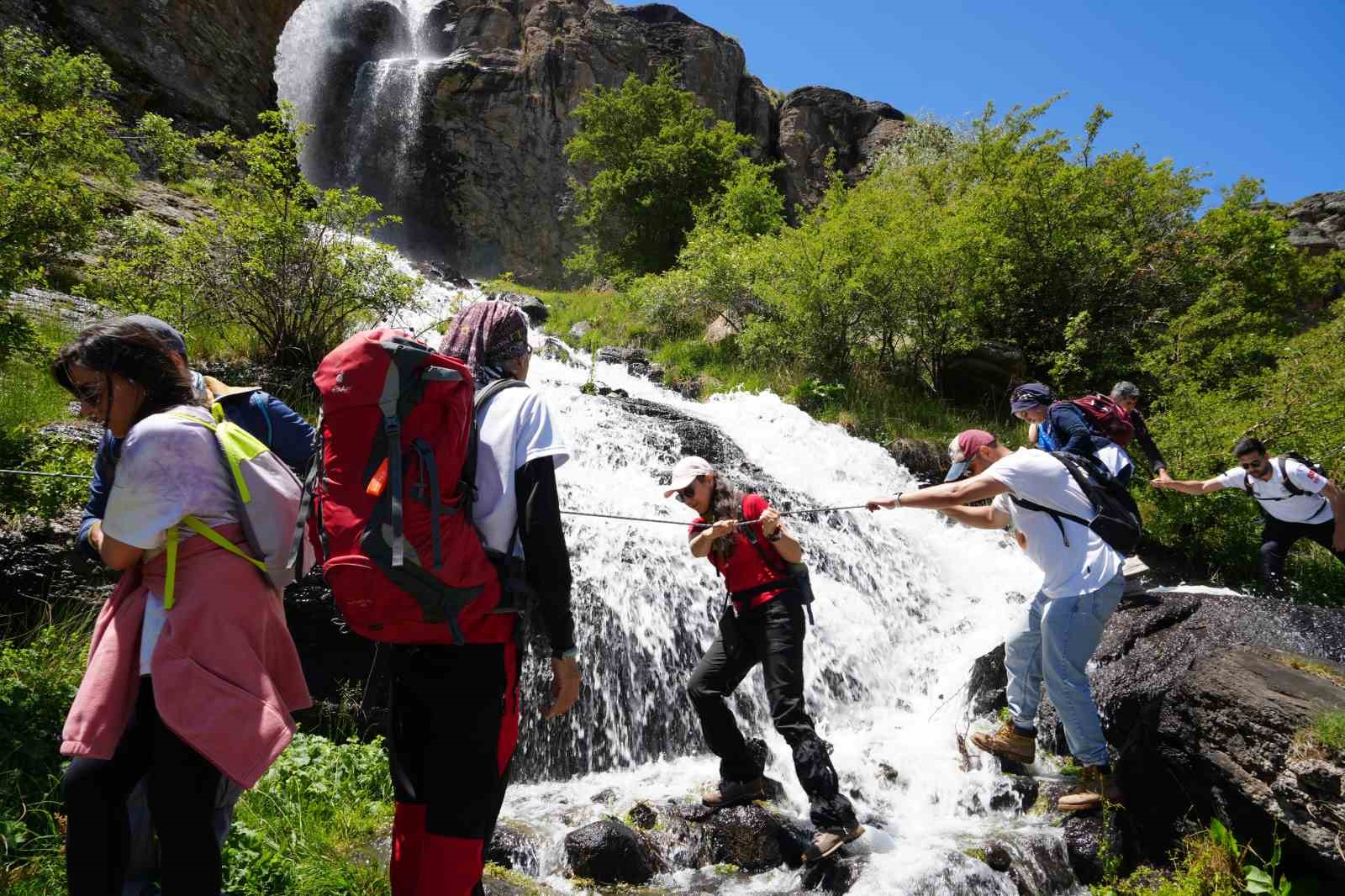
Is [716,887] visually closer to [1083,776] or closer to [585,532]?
[1083,776]

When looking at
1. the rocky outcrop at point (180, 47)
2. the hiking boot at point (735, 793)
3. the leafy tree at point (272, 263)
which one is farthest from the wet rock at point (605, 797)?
the rocky outcrop at point (180, 47)

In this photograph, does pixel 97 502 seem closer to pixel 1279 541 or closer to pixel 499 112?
pixel 1279 541

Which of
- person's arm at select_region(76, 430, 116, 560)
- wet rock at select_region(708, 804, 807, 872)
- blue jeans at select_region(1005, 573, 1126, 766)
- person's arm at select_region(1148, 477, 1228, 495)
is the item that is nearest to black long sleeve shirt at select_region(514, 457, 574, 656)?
person's arm at select_region(76, 430, 116, 560)

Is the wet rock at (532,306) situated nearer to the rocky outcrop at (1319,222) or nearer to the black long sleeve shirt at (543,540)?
the black long sleeve shirt at (543,540)

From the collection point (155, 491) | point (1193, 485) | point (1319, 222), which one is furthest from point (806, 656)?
Answer: point (1319, 222)

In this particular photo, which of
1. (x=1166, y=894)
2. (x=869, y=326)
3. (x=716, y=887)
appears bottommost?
(x=716, y=887)

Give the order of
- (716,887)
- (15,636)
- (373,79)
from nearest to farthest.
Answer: (716,887) < (15,636) < (373,79)

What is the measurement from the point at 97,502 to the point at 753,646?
3.13 meters

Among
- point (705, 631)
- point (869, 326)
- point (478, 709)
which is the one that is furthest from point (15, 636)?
point (869, 326)

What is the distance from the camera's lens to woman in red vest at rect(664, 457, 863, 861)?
388 cm

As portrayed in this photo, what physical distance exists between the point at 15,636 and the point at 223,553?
11.3 feet

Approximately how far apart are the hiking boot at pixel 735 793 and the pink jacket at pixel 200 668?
9.77ft

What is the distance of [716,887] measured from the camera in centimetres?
390

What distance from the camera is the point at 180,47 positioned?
1925 centimetres
